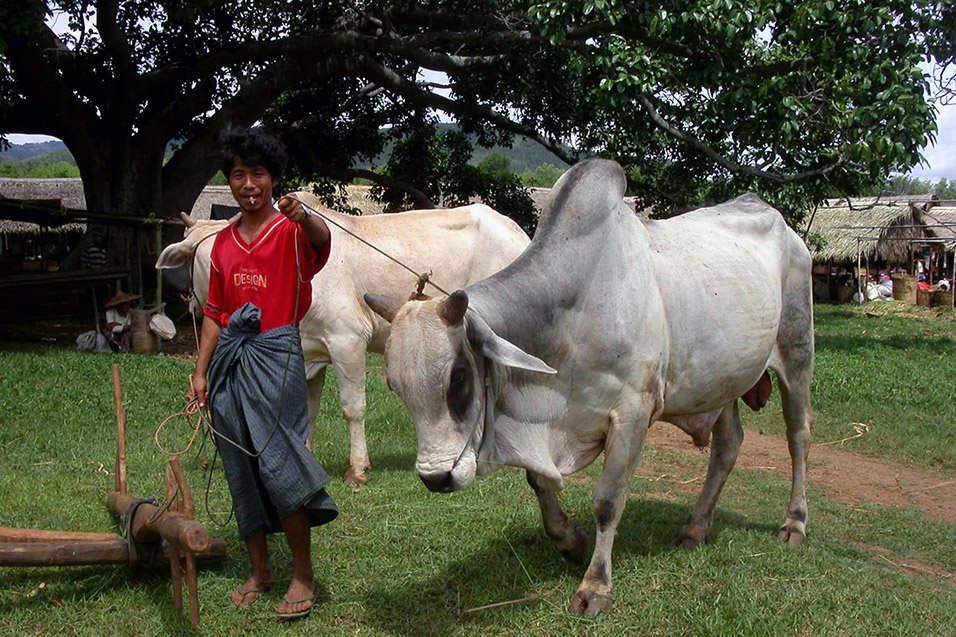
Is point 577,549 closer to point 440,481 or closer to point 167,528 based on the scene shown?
point 440,481

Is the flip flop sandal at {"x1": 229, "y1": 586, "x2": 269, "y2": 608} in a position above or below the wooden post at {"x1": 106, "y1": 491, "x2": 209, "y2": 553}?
below

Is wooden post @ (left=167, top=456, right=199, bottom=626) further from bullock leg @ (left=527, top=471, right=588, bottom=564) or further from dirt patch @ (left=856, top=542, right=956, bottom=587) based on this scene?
dirt patch @ (left=856, top=542, right=956, bottom=587)

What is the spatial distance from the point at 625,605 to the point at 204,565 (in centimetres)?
206

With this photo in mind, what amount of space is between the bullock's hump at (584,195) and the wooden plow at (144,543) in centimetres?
213

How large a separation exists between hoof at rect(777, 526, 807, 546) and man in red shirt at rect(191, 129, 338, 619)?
2748 millimetres

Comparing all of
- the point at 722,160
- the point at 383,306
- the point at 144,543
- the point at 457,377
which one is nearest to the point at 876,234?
the point at 722,160

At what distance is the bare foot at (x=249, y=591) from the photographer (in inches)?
154

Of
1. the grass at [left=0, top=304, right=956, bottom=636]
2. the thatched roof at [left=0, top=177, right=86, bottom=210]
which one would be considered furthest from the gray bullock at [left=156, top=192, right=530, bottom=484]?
the thatched roof at [left=0, top=177, right=86, bottom=210]

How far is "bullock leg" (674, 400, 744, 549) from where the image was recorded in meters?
4.90

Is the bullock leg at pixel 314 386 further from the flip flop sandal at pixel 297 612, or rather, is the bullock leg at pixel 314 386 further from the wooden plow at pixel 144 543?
the flip flop sandal at pixel 297 612

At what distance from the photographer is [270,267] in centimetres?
380

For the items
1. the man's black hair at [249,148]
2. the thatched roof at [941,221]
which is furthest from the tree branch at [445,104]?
the thatched roof at [941,221]

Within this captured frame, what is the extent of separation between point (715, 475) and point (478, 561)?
1604 millimetres

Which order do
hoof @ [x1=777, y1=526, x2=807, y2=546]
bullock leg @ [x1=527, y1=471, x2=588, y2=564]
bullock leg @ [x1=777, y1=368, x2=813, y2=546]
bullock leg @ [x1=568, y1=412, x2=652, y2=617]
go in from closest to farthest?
1. bullock leg @ [x1=568, y1=412, x2=652, y2=617]
2. bullock leg @ [x1=527, y1=471, x2=588, y2=564]
3. hoof @ [x1=777, y1=526, x2=807, y2=546]
4. bullock leg @ [x1=777, y1=368, x2=813, y2=546]
